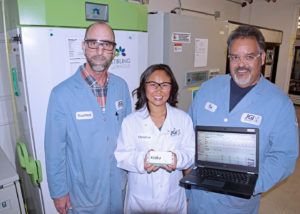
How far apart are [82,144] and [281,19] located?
19.0 ft

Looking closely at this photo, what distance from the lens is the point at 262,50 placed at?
52.1 inches

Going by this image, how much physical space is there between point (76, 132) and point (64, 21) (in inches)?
27.4

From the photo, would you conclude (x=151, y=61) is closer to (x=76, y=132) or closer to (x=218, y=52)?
(x=218, y=52)

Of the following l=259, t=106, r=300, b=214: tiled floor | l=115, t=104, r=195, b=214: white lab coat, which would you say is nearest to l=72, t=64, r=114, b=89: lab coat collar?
l=115, t=104, r=195, b=214: white lab coat

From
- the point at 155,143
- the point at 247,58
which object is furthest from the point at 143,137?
the point at 247,58

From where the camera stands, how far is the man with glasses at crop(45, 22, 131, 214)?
1340mm

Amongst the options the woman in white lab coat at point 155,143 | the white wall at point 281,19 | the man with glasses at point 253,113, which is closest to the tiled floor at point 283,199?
the man with glasses at point 253,113

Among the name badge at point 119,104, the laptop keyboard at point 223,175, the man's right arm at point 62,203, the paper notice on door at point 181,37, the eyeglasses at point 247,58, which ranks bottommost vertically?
the man's right arm at point 62,203

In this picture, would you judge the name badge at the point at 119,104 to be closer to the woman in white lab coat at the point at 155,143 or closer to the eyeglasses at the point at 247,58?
the woman in white lab coat at the point at 155,143

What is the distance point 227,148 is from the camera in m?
1.35

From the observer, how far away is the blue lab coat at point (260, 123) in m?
1.26

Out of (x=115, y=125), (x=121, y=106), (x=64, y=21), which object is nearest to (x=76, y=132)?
(x=115, y=125)

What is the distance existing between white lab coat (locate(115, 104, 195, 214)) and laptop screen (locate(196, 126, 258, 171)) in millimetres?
85

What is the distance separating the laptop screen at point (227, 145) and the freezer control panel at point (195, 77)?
1062 mm
